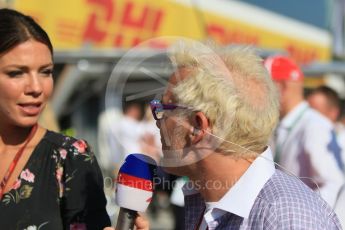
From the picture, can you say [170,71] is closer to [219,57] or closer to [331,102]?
[219,57]

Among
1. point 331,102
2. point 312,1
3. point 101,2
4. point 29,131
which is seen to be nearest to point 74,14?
point 101,2

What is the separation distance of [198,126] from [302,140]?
9.42 ft

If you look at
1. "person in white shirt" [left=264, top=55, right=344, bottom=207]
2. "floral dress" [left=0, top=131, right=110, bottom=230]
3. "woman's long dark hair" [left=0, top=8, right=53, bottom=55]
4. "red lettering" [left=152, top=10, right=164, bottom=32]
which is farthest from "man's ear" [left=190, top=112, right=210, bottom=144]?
"red lettering" [left=152, top=10, right=164, bottom=32]

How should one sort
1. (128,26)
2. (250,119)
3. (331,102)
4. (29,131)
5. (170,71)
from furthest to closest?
1. (128,26)
2. (331,102)
3. (29,131)
4. (170,71)
5. (250,119)

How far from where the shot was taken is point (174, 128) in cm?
242

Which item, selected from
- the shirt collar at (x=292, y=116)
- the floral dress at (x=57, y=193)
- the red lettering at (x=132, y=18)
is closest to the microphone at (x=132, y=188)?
the floral dress at (x=57, y=193)

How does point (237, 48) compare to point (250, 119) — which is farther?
point (237, 48)

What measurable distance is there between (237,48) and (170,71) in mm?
251

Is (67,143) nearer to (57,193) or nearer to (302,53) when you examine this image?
(57,193)

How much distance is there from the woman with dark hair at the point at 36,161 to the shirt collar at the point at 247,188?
675 mm

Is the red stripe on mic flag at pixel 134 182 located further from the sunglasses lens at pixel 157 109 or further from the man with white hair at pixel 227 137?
the sunglasses lens at pixel 157 109

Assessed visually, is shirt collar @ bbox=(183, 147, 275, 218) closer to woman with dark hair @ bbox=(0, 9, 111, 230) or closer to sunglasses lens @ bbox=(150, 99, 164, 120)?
sunglasses lens @ bbox=(150, 99, 164, 120)

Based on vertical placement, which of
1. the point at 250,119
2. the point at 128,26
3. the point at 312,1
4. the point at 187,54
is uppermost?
the point at 312,1

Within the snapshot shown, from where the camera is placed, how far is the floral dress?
109 inches
